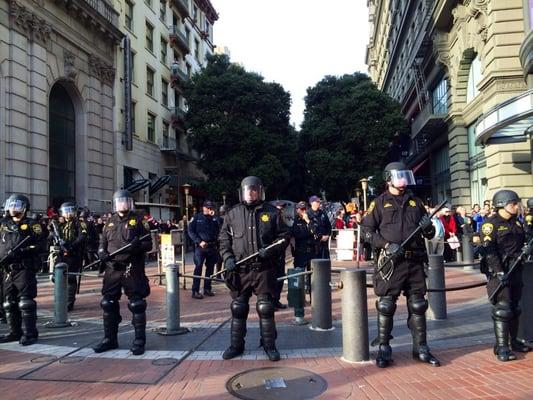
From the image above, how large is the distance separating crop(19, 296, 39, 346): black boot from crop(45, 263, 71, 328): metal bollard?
36.6 inches

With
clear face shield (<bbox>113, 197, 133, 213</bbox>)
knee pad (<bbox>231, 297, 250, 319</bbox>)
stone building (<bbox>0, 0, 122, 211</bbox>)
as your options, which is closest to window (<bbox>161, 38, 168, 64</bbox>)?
stone building (<bbox>0, 0, 122, 211</bbox>)

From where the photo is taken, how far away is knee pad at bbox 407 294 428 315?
16.3 feet

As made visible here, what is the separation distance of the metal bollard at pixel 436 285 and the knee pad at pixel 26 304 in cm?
532

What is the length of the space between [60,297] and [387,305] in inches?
185

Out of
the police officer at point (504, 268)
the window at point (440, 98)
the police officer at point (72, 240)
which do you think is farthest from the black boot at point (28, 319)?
the window at point (440, 98)

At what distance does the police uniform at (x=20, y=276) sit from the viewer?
6.02 metres

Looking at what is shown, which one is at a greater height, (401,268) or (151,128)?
(151,128)

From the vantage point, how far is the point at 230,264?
528 centimetres

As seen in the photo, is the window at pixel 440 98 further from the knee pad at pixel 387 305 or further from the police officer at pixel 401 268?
the knee pad at pixel 387 305

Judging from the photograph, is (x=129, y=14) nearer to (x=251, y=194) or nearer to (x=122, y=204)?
(x=122, y=204)

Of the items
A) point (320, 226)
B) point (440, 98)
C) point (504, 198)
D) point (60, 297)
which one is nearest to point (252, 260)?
point (504, 198)

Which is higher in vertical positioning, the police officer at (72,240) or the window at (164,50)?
the window at (164,50)

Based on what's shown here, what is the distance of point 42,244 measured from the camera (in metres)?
6.34

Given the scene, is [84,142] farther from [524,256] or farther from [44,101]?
[524,256]
